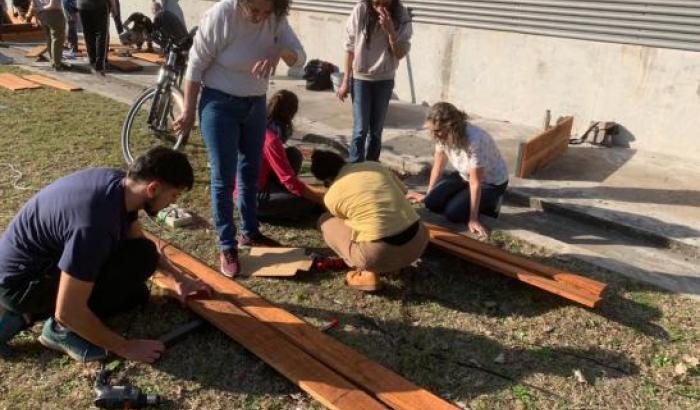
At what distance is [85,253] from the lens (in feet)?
7.86

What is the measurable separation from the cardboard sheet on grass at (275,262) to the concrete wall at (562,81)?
4094mm

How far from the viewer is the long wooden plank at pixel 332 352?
2.62 m

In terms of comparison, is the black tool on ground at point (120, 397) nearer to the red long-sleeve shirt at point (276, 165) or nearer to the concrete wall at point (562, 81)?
the red long-sleeve shirt at point (276, 165)

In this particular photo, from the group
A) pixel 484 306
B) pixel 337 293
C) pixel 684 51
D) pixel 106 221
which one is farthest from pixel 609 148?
pixel 106 221

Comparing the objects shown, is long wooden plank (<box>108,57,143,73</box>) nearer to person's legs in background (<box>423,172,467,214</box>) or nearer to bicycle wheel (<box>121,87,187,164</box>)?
bicycle wheel (<box>121,87,187,164</box>)

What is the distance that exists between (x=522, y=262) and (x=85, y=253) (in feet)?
8.49

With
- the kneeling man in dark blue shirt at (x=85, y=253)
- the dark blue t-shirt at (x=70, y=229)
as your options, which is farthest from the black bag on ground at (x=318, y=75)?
the dark blue t-shirt at (x=70, y=229)

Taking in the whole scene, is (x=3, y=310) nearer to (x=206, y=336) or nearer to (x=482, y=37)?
(x=206, y=336)

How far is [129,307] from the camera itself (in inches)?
129

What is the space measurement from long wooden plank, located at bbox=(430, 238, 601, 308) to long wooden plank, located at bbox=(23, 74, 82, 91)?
6.75 metres

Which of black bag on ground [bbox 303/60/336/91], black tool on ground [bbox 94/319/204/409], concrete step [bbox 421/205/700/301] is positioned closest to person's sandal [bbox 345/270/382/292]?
concrete step [bbox 421/205/700/301]

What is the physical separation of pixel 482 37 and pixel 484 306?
4.61 m

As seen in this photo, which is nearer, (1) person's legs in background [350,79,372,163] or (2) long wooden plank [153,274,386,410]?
(2) long wooden plank [153,274,386,410]

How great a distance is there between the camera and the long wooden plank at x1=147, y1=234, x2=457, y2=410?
2625mm
